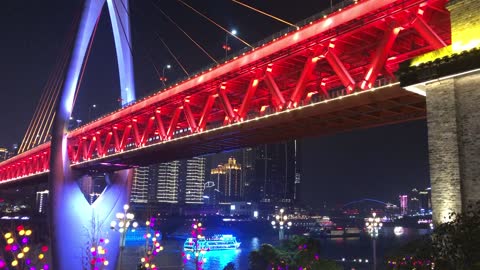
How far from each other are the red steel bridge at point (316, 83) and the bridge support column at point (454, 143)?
2304 millimetres

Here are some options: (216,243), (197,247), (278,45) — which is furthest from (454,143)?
(216,243)

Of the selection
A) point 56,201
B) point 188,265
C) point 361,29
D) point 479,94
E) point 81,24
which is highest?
point 81,24

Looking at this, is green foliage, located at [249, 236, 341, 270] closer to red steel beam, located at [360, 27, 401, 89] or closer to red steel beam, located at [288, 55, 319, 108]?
red steel beam, located at [288, 55, 319, 108]

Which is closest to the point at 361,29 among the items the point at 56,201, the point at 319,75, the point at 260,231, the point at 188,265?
the point at 319,75

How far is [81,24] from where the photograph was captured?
33.4 m

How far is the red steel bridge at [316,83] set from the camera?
15164 mm

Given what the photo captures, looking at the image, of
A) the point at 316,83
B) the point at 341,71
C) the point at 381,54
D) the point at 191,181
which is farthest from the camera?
the point at 191,181

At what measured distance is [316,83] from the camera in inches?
913

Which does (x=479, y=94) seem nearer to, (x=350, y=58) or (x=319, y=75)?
(x=350, y=58)

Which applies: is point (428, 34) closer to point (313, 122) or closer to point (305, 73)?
point (305, 73)

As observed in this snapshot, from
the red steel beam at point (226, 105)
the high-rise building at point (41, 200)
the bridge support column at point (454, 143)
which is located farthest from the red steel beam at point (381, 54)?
the high-rise building at point (41, 200)

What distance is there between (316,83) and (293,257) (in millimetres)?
9484

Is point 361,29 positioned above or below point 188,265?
above

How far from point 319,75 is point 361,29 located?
6092 millimetres
